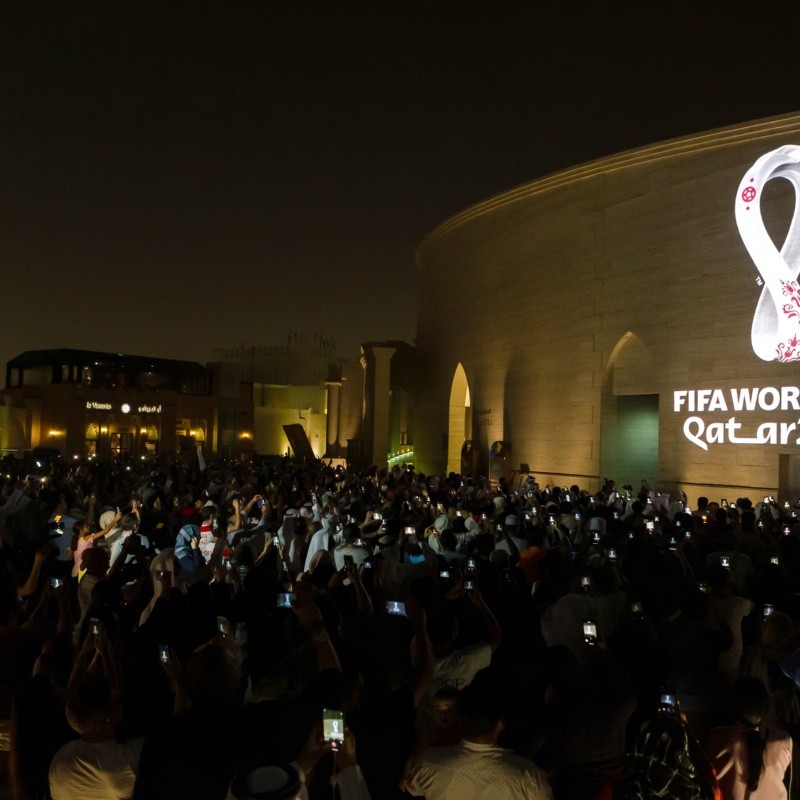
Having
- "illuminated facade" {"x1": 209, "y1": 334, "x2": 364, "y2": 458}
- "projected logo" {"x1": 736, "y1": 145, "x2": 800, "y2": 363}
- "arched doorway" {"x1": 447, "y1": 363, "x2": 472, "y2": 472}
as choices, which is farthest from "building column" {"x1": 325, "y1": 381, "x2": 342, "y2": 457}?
"projected logo" {"x1": 736, "y1": 145, "x2": 800, "y2": 363}

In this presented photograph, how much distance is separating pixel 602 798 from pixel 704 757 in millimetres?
445

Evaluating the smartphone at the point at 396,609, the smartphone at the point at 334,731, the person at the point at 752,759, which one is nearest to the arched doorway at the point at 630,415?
the smartphone at the point at 396,609

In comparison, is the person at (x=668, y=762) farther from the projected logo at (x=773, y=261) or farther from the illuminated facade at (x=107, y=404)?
the illuminated facade at (x=107, y=404)

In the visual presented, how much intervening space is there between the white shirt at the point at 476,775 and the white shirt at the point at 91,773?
1014mm

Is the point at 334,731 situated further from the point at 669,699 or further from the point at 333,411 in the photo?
the point at 333,411

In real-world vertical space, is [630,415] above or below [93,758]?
above

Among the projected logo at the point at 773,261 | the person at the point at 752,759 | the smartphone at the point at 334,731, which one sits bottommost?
the person at the point at 752,759

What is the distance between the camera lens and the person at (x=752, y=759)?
345 centimetres

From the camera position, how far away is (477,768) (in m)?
2.82

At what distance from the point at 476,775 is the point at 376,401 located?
3577 cm

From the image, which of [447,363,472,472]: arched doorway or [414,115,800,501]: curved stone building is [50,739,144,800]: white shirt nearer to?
[414,115,800,501]: curved stone building

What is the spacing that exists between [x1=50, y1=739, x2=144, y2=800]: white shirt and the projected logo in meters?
20.8

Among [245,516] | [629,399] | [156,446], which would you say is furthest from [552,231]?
[156,446]

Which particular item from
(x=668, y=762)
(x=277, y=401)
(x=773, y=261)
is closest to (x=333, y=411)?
(x=277, y=401)
